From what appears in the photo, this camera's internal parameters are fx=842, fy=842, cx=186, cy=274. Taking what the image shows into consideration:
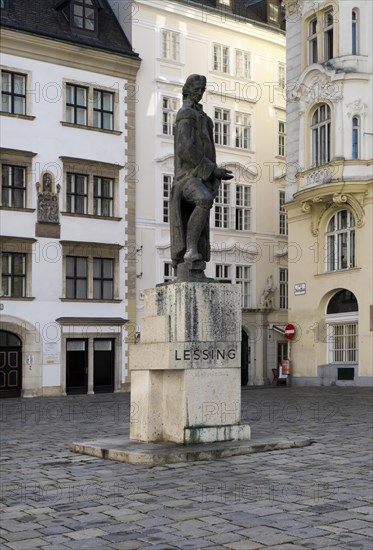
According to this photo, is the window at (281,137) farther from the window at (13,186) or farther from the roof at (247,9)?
the window at (13,186)

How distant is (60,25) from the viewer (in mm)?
33000

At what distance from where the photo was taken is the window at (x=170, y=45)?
1396 inches

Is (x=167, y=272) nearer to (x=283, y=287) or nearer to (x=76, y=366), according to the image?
(x=76, y=366)

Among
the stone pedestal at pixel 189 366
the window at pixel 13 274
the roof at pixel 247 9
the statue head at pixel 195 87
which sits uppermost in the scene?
the roof at pixel 247 9

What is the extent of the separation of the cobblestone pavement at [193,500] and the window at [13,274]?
694 inches

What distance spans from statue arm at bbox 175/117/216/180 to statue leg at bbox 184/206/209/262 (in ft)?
1.79

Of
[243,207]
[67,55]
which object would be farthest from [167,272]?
[67,55]

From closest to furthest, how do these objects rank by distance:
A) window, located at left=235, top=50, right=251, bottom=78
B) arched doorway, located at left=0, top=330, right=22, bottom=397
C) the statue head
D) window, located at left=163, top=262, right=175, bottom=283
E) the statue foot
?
the statue foot → the statue head → arched doorway, located at left=0, top=330, right=22, bottom=397 → window, located at left=163, top=262, right=175, bottom=283 → window, located at left=235, top=50, right=251, bottom=78

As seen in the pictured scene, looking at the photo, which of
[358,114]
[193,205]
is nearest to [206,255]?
[193,205]

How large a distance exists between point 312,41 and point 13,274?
1440 cm

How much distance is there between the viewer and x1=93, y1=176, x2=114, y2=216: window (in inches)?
1289

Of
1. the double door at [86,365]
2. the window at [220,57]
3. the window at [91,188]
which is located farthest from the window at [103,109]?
the double door at [86,365]

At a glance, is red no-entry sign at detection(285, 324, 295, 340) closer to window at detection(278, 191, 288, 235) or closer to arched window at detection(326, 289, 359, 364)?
arched window at detection(326, 289, 359, 364)

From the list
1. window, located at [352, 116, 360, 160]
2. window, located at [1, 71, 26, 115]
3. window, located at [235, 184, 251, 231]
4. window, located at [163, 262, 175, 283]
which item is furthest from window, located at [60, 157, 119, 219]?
window, located at [352, 116, 360, 160]
